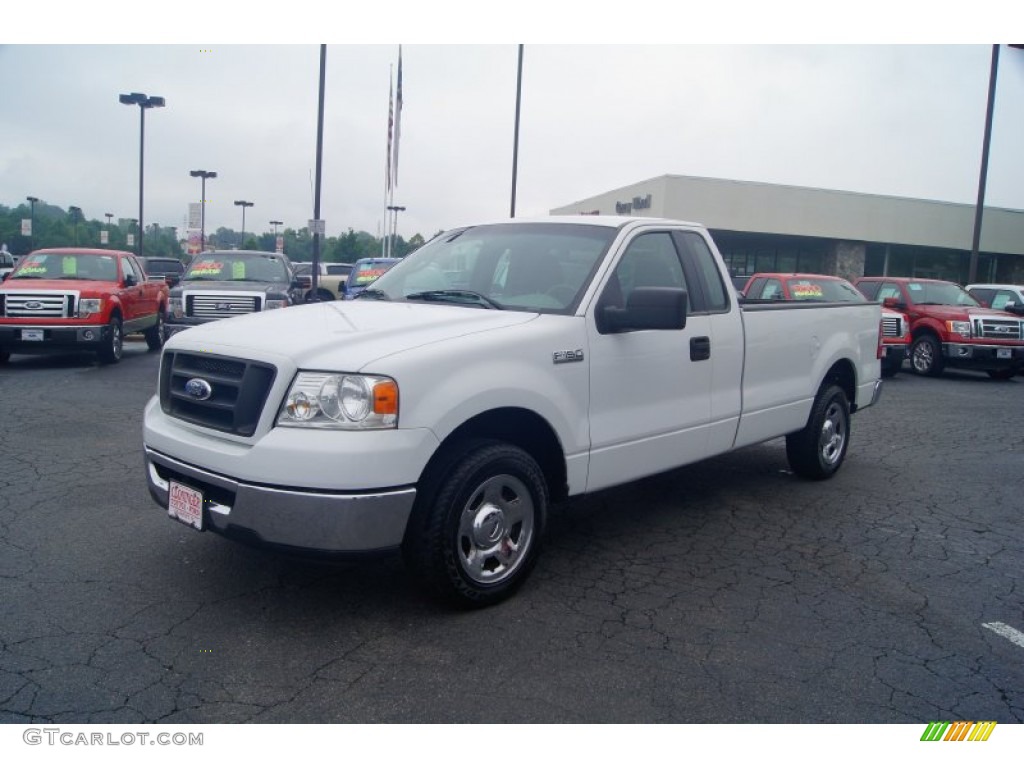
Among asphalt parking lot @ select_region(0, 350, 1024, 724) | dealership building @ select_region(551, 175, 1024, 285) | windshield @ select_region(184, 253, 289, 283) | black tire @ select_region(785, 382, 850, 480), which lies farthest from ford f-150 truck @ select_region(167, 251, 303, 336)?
dealership building @ select_region(551, 175, 1024, 285)

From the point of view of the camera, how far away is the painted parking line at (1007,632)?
3.85 m

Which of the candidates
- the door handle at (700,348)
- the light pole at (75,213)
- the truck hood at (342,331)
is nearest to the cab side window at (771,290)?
the door handle at (700,348)

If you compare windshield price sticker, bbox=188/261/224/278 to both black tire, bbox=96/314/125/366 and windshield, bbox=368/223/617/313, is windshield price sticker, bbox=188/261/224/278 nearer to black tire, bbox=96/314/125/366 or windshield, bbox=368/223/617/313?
black tire, bbox=96/314/125/366

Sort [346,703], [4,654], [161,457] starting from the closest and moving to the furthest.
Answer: [346,703] < [4,654] < [161,457]

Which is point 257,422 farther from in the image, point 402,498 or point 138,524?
point 138,524

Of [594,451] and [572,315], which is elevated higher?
[572,315]

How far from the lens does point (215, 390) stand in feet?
12.7

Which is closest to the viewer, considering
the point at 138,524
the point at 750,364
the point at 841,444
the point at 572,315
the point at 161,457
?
the point at 161,457

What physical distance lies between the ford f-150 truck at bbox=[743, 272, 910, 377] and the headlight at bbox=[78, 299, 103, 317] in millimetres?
10199

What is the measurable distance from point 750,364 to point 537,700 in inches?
123

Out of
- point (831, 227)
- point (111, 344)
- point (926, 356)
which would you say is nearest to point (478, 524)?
point (111, 344)
